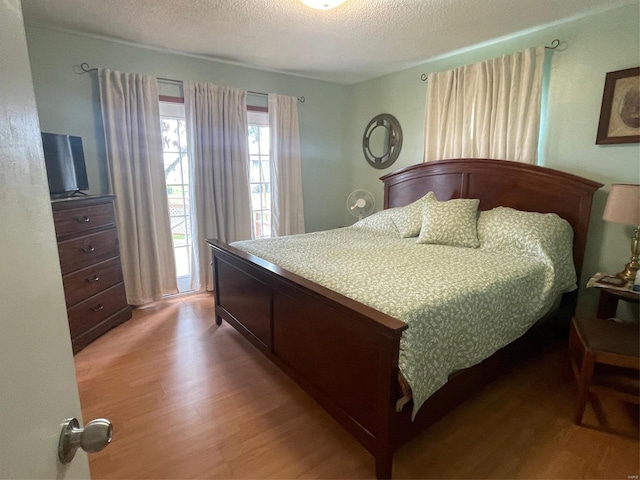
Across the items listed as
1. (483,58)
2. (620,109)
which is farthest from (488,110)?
(620,109)

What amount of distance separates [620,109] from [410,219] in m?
1.57

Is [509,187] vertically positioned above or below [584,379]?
above

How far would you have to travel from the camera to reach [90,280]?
8.50ft

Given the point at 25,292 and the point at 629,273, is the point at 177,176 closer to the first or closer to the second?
the point at 25,292

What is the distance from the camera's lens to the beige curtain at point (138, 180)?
289 cm

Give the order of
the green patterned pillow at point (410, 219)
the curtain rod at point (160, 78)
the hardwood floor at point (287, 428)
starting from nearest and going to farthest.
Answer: the hardwood floor at point (287, 428) → the curtain rod at point (160, 78) → the green patterned pillow at point (410, 219)

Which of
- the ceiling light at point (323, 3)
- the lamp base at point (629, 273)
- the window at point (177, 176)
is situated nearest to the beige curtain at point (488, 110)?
the lamp base at point (629, 273)

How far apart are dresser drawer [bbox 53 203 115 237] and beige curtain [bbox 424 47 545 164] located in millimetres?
2910

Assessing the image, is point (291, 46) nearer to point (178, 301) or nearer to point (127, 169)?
point (127, 169)

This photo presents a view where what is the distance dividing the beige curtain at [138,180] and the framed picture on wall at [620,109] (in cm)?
350

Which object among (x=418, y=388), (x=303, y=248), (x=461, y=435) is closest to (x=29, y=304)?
(x=418, y=388)

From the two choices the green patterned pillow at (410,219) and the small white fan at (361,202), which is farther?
the small white fan at (361,202)

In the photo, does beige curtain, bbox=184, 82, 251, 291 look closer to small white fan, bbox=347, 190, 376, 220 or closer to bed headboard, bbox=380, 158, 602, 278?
small white fan, bbox=347, 190, 376, 220

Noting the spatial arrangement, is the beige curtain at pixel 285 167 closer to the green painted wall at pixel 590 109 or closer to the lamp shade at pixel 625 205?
the green painted wall at pixel 590 109
